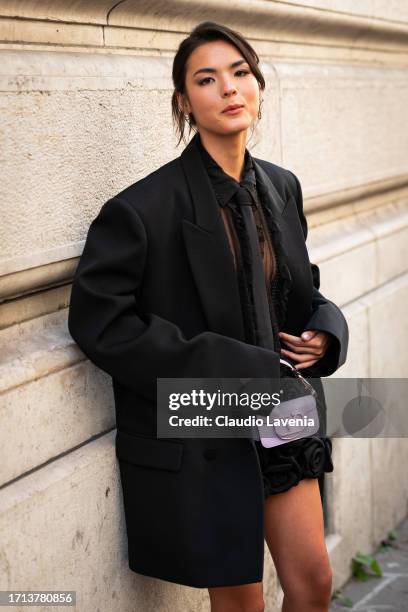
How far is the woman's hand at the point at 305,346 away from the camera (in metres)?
3.31

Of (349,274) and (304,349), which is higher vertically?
(304,349)

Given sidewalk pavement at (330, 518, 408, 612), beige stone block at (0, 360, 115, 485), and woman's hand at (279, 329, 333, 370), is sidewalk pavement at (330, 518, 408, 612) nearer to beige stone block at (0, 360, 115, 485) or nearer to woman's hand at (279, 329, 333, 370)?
woman's hand at (279, 329, 333, 370)

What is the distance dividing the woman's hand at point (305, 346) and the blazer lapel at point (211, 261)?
28 centimetres

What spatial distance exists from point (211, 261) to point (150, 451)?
1.98 ft

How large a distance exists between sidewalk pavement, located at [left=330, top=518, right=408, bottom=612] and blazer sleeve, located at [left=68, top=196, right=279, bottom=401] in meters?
2.26

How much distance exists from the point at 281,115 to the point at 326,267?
2.44ft

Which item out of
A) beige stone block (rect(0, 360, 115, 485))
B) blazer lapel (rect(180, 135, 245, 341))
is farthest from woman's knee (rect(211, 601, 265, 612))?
blazer lapel (rect(180, 135, 245, 341))

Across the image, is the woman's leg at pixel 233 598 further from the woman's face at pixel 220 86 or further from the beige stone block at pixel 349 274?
the beige stone block at pixel 349 274

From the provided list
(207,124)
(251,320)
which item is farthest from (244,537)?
(207,124)

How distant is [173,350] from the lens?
2918mm

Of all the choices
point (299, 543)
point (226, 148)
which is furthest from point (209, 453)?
point (226, 148)

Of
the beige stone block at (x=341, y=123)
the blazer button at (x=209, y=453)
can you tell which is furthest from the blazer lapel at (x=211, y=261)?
the beige stone block at (x=341, y=123)

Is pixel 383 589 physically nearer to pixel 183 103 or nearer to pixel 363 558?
pixel 363 558

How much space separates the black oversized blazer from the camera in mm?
2908
